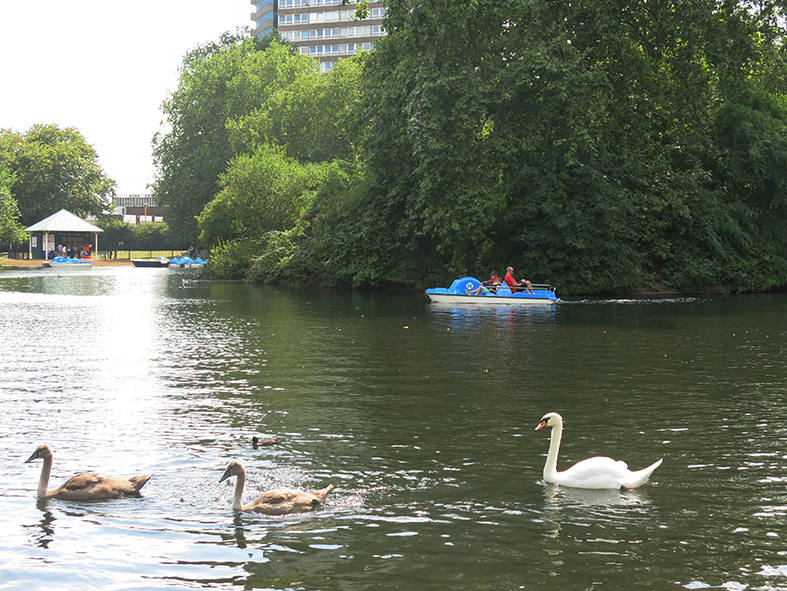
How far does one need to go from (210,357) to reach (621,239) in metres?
27.2

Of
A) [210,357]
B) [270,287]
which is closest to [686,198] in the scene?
[270,287]

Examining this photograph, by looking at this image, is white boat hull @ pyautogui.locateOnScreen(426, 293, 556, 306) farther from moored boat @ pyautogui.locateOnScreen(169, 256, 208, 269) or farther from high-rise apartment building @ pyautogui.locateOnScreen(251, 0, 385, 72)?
high-rise apartment building @ pyautogui.locateOnScreen(251, 0, 385, 72)

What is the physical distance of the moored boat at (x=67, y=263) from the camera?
80.2m

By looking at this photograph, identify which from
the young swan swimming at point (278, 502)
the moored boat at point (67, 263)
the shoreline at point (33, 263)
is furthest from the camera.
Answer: the shoreline at point (33, 263)

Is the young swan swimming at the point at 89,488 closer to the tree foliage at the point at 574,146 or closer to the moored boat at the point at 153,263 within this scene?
the tree foliage at the point at 574,146

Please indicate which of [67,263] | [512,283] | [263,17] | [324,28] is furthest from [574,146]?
[263,17]

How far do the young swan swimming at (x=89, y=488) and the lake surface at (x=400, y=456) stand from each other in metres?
0.11

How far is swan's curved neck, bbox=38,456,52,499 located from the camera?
29.9ft

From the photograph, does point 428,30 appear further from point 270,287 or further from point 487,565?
point 487,565

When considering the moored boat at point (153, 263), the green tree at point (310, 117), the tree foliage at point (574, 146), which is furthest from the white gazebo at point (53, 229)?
the tree foliage at point (574, 146)

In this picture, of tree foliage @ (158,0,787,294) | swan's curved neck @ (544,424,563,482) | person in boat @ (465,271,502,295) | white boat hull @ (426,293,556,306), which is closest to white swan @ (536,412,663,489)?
swan's curved neck @ (544,424,563,482)

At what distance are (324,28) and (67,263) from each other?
2803 inches

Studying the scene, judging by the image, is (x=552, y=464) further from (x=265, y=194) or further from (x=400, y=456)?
(x=265, y=194)

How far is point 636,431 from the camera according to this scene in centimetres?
1222
